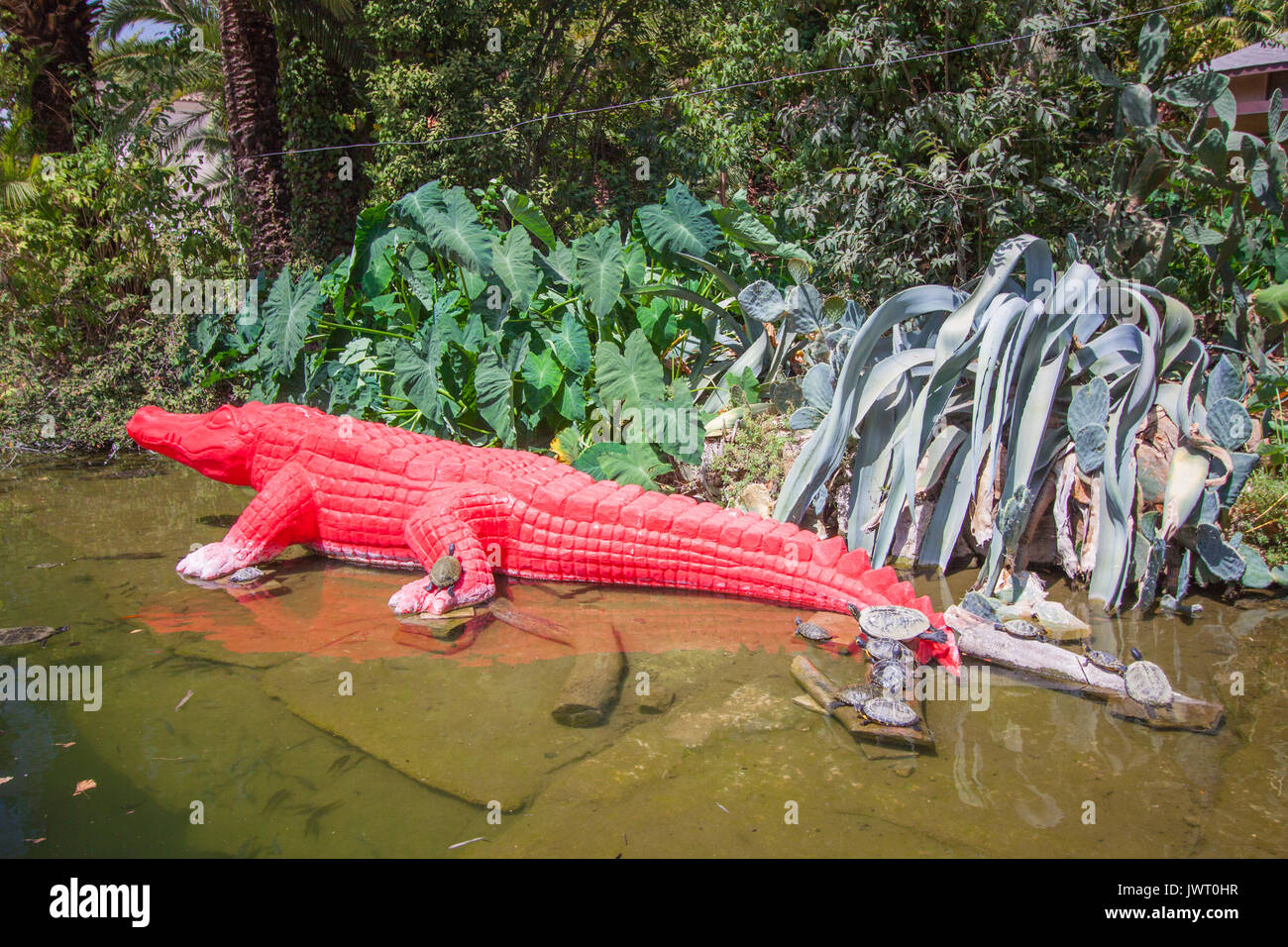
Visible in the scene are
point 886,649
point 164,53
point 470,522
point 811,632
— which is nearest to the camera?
point 886,649

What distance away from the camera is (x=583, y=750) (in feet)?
9.51

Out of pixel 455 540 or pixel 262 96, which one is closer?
pixel 455 540

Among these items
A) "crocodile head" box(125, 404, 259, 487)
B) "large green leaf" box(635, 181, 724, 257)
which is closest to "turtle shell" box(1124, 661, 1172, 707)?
"large green leaf" box(635, 181, 724, 257)

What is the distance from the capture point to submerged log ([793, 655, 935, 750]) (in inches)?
113

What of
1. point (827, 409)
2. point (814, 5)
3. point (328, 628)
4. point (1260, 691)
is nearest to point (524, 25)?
point (814, 5)

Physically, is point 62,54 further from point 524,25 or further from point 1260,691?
point 1260,691

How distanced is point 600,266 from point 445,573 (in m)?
2.70

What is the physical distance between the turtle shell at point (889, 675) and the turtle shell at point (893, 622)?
135 mm

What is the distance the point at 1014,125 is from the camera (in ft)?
21.4

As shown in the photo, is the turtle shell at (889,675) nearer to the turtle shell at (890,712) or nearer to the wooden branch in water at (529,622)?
the turtle shell at (890,712)

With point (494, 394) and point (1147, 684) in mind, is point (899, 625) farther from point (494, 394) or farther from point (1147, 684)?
point (494, 394)

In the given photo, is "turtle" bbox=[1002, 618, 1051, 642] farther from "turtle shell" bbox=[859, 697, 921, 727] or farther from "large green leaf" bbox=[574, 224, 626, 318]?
"large green leaf" bbox=[574, 224, 626, 318]

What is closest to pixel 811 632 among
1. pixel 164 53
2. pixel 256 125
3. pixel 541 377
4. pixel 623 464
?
pixel 623 464
